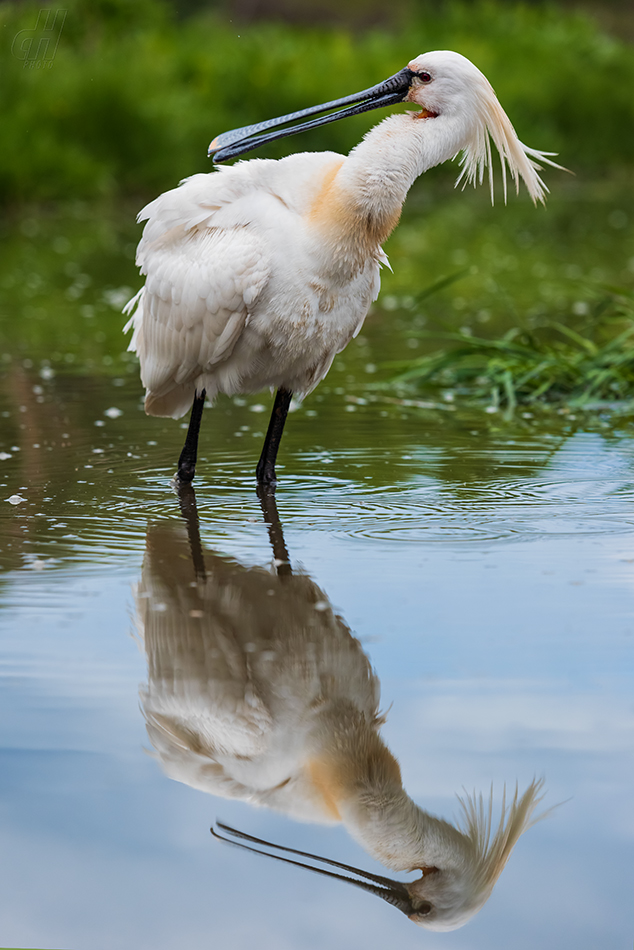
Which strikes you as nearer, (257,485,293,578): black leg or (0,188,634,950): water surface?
(0,188,634,950): water surface

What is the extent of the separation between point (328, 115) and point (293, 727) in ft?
9.35

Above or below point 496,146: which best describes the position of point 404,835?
below

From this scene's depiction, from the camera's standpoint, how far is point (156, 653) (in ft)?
13.5

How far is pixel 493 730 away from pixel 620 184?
88.9ft

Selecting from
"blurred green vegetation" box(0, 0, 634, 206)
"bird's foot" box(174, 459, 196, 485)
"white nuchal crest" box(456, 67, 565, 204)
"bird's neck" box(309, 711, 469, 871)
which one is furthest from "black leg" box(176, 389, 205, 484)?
"blurred green vegetation" box(0, 0, 634, 206)

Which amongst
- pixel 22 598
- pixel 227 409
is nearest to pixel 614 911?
pixel 22 598

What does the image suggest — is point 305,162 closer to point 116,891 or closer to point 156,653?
point 156,653

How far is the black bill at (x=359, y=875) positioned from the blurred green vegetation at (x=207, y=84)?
57.6 feet

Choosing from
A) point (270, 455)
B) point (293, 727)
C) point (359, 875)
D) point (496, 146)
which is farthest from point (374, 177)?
point (359, 875)

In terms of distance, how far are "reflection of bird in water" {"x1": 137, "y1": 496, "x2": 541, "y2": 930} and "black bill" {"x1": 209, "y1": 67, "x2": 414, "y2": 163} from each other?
5.94ft

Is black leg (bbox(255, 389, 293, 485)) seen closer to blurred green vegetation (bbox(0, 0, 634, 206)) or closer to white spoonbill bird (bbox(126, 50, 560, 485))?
white spoonbill bird (bbox(126, 50, 560, 485))

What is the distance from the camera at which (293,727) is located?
3613 mm

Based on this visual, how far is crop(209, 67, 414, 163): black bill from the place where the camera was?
561cm

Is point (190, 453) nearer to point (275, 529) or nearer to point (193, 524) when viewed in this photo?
point (193, 524)
